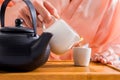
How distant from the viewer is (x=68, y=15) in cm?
140

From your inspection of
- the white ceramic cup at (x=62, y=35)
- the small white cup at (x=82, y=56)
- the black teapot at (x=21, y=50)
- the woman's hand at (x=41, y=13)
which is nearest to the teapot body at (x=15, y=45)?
the black teapot at (x=21, y=50)

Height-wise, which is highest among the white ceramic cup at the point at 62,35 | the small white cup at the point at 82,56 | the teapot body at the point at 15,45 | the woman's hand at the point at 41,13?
the woman's hand at the point at 41,13

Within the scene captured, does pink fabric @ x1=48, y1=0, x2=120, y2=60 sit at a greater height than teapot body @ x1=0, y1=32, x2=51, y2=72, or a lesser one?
greater

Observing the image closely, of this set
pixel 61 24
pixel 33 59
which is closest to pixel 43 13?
pixel 61 24

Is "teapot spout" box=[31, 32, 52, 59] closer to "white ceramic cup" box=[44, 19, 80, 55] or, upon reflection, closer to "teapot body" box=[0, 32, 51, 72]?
"teapot body" box=[0, 32, 51, 72]

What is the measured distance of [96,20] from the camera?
134 cm

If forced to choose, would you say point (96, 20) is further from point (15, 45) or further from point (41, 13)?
point (15, 45)

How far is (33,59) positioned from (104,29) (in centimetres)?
76

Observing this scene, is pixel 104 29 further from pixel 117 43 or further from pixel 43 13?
pixel 43 13

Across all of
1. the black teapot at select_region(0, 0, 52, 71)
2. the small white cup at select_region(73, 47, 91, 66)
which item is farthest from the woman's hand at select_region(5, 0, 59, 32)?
the black teapot at select_region(0, 0, 52, 71)

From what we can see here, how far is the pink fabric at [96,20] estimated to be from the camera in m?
1.32

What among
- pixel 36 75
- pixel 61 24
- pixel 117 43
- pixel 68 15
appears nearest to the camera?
pixel 36 75

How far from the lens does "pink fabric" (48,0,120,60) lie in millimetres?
1316

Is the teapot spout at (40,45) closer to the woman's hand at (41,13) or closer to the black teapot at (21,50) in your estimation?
the black teapot at (21,50)
